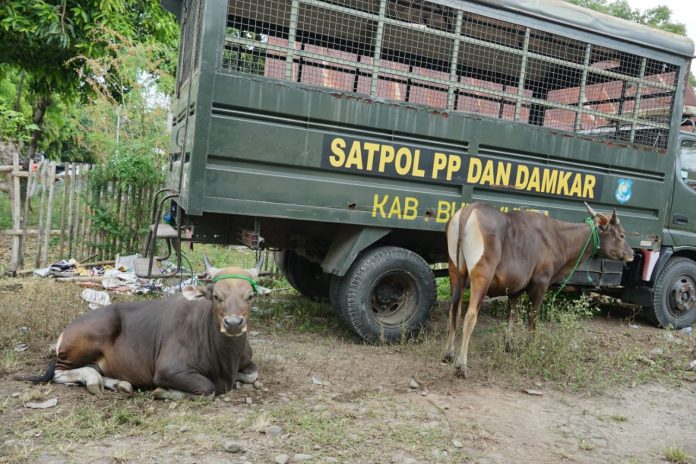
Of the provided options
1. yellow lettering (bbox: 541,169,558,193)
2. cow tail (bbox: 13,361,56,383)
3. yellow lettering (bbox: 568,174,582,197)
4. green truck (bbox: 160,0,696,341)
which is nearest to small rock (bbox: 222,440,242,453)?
cow tail (bbox: 13,361,56,383)

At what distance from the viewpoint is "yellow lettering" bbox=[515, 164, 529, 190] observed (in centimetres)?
578

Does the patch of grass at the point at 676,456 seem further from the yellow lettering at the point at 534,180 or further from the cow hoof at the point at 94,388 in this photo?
the cow hoof at the point at 94,388

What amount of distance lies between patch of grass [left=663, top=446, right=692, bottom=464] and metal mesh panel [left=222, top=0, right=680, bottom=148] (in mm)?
3386

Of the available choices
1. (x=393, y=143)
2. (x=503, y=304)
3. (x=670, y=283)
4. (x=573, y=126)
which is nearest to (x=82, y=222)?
(x=393, y=143)

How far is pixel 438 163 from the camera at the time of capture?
5449mm

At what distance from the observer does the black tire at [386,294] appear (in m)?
A: 5.26

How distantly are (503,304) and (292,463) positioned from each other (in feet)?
16.8

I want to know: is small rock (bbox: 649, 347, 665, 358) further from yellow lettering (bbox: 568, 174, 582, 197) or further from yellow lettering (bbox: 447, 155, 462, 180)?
yellow lettering (bbox: 447, 155, 462, 180)

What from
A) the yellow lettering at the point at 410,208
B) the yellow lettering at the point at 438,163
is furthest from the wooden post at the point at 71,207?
the yellow lettering at the point at 438,163

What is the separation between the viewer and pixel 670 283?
6.98 metres

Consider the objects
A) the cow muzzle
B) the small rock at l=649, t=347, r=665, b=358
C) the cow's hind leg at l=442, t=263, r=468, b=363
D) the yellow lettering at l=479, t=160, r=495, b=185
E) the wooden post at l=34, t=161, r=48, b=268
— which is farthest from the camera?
the wooden post at l=34, t=161, r=48, b=268

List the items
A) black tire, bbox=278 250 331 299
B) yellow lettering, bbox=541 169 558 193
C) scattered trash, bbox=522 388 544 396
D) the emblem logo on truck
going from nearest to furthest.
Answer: scattered trash, bbox=522 388 544 396 → yellow lettering, bbox=541 169 558 193 → the emblem logo on truck → black tire, bbox=278 250 331 299

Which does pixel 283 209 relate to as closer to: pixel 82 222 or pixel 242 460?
Result: pixel 242 460

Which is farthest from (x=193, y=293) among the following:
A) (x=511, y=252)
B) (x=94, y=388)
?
(x=511, y=252)
